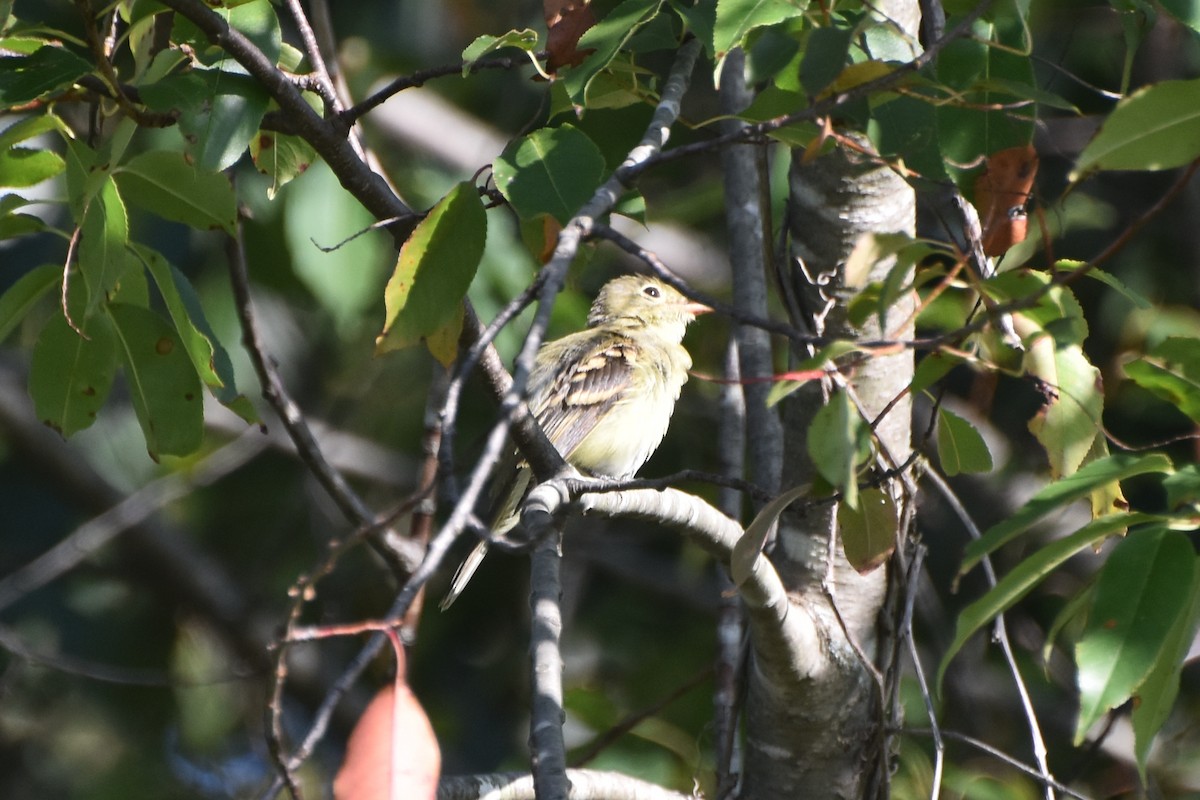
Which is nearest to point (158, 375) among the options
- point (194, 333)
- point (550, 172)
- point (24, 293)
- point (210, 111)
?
point (194, 333)

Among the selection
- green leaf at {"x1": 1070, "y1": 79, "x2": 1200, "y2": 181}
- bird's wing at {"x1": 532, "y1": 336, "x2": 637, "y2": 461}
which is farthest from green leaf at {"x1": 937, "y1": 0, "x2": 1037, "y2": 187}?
bird's wing at {"x1": 532, "y1": 336, "x2": 637, "y2": 461}

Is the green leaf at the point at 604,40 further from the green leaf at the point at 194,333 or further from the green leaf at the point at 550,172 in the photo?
the green leaf at the point at 194,333

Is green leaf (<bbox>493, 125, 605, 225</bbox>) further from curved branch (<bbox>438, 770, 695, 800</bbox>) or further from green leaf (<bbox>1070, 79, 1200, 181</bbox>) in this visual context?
curved branch (<bbox>438, 770, 695, 800</bbox>)

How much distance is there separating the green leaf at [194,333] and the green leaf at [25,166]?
0.73 ft

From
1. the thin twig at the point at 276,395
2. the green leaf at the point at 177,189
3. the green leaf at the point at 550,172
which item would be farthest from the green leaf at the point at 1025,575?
the thin twig at the point at 276,395

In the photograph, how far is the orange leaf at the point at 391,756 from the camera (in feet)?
5.10

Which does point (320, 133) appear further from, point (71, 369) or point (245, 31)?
point (71, 369)

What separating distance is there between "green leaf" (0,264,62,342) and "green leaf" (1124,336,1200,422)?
211 centimetres

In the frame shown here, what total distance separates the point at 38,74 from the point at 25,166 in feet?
1.16

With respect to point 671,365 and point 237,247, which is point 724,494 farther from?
point 237,247

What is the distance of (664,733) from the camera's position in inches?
198

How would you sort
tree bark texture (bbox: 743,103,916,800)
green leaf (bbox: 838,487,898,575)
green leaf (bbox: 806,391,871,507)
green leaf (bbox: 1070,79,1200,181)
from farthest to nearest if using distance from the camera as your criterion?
tree bark texture (bbox: 743,103,916,800)
green leaf (bbox: 838,487,898,575)
green leaf (bbox: 1070,79,1200,181)
green leaf (bbox: 806,391,871,507)

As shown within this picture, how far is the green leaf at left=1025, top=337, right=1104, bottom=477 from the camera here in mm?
2387

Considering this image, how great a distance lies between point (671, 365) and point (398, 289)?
316cm
